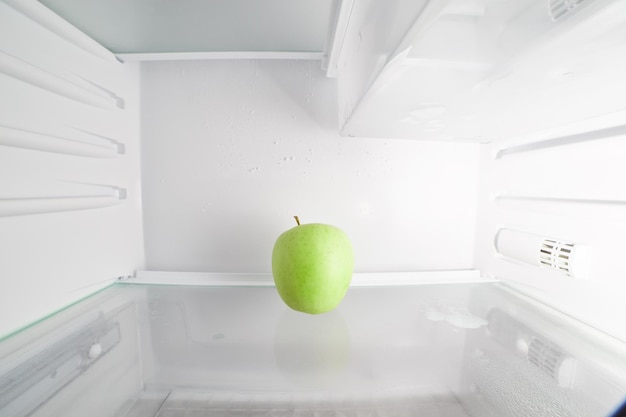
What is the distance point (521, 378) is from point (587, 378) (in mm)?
124

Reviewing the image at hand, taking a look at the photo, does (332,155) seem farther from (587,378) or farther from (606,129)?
(587,378)

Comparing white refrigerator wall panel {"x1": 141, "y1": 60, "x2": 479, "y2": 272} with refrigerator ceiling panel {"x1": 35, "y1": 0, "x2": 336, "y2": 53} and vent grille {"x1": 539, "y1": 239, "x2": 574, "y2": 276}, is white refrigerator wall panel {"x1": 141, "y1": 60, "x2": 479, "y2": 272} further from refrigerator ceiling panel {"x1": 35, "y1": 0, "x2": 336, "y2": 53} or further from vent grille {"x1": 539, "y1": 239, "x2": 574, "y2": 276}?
vent grille {"x1": 539, "y1": 239, "x2": 574, "y2": 276}

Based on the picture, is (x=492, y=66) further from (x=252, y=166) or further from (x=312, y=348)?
(x=252, y=166)

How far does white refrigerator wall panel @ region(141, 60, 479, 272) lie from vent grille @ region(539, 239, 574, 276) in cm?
38

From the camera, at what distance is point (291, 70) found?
873 mm

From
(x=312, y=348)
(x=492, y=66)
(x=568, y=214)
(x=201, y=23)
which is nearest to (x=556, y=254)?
(x=568, y=214)

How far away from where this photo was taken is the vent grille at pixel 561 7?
0.27 m

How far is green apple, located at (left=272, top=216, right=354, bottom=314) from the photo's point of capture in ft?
2.01

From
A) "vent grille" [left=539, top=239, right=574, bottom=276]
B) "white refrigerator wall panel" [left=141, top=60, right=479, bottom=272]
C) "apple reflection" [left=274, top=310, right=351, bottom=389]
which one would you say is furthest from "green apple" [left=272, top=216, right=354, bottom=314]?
"vent grille" [left=539, top=239, right=574, bottom=276]

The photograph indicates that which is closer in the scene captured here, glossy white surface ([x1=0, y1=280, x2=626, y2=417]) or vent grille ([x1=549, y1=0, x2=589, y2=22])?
vent grille ([x1=549, y1=0, x2=589, y2=22])

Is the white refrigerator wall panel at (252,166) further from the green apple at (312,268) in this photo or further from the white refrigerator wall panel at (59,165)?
the green apple at (312,268)

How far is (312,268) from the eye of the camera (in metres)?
0.61

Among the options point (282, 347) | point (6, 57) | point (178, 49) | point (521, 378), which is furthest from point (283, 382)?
point (178, 49)

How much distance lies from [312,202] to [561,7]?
2.29 ft
